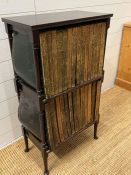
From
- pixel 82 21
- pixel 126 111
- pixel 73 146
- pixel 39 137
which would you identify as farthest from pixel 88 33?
pixel 126 111

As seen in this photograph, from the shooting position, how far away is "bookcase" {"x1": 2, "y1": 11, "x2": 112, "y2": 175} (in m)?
0.97

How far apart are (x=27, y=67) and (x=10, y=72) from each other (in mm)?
402

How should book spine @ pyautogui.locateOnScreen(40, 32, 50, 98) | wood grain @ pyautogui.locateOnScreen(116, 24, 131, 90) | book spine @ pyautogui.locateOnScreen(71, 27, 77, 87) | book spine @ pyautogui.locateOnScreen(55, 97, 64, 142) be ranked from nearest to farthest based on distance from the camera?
book spine @ pyautogui.locateOnScreen(40, 32, 50, 98), book spine @ pyautogui.locateOnScreen(71, 27, 77, 87), book spine @ pyautogui.locateOnScreen(55, 97, 64, 142), wood grain @ pyautogui.locateOnScreen(116, 24, 131, 90)

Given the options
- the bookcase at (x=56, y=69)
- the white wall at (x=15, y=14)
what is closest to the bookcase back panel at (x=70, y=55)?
the bookcase at (x=56, y=69)

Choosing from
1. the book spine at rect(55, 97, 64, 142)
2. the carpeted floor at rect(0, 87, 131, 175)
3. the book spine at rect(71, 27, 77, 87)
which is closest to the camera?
the book spine at rect(71, 27, 77, 87)

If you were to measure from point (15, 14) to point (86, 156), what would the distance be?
1213mm

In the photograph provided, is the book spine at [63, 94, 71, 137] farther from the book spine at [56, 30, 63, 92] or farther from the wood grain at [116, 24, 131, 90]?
the wood grain at [116, 24, 131, 90]

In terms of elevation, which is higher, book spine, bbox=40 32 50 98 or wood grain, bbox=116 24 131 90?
book spine, bbox=40 32 50 98

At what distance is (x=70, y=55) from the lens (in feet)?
3.56

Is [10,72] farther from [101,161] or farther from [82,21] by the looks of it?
[101,161]

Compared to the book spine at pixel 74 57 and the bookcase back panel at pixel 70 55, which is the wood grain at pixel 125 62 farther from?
the book spine at pixel 74 57

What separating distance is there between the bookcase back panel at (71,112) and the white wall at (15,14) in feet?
1.59

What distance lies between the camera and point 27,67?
42.4 inches

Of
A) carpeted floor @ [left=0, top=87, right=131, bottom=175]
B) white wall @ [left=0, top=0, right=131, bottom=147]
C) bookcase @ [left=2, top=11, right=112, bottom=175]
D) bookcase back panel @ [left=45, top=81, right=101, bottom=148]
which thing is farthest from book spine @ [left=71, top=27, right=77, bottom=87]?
carpeted floor @ [left=0, top=87, right=131, bottom=175]
